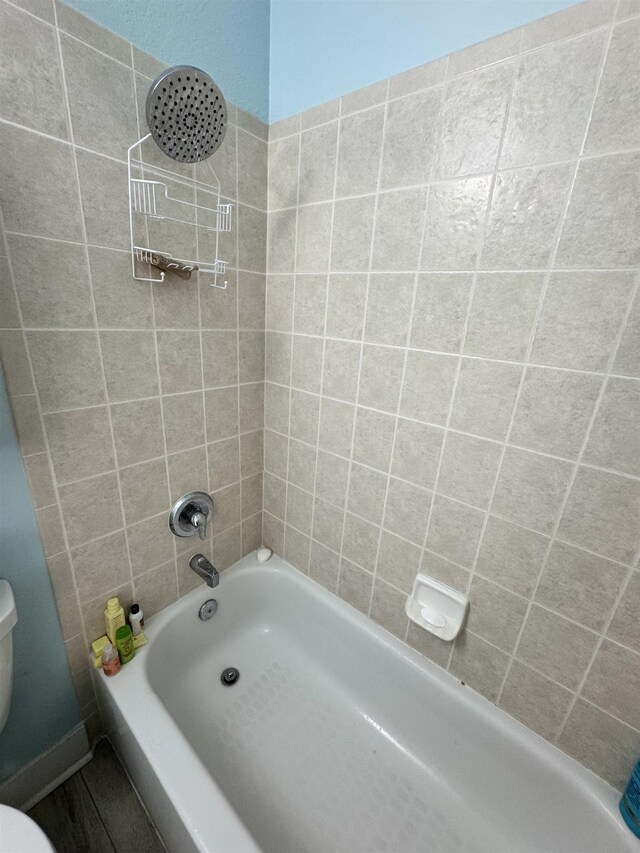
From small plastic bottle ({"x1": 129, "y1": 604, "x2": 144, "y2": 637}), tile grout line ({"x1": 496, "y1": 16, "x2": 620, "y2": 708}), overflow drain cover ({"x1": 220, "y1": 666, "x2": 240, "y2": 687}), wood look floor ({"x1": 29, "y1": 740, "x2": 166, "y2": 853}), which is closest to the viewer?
tile grout line ({"x1": 496, "y1": 16, "x2": 620, "y2": 708})

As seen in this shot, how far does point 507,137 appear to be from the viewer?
2.29 ft

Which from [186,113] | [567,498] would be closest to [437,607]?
[567,498]

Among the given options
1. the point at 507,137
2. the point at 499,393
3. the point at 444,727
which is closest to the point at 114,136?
the point at 507,137

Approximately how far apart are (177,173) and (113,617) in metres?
1.24

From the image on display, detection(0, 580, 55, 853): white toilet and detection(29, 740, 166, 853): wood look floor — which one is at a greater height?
detection(0, 580, 55, 853): white toilet

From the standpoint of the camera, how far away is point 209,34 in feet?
2.91

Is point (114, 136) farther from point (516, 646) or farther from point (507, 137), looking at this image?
point (516, 646)

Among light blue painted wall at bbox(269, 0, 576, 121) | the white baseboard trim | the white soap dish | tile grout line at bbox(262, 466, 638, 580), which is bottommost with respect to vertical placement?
the white baseboard trim

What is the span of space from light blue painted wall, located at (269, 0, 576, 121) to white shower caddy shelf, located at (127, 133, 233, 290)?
14.0 inches

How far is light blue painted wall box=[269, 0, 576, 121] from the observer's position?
0.69 meters

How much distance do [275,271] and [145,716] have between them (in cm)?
133

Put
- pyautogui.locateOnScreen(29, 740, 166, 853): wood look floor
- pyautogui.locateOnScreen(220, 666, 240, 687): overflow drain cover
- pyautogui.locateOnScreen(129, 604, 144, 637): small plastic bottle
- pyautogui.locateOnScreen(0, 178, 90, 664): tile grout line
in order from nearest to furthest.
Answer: pyautogui.locateOnScreen(0, 178, 90, 664): tile grout line, pyautogui.locateOnScreen(29, 740, 166, 853): wood look floor, pyautogui.locateOnScreen(129, 604, 144, 637): small plastic bottle, pyautogui.locateOnScreen(220, 666, 240, 687): overflow drain cover

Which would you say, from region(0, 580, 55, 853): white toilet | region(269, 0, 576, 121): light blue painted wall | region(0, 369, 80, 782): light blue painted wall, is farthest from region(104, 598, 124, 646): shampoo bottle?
region(269, 0, 576, 121): light blue painted wall

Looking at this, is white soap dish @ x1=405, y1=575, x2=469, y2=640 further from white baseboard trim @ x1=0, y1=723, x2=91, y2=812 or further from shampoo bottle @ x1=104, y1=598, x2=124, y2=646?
white baseboard trim @ x1=0, y1=723, x2=91, y2=812
